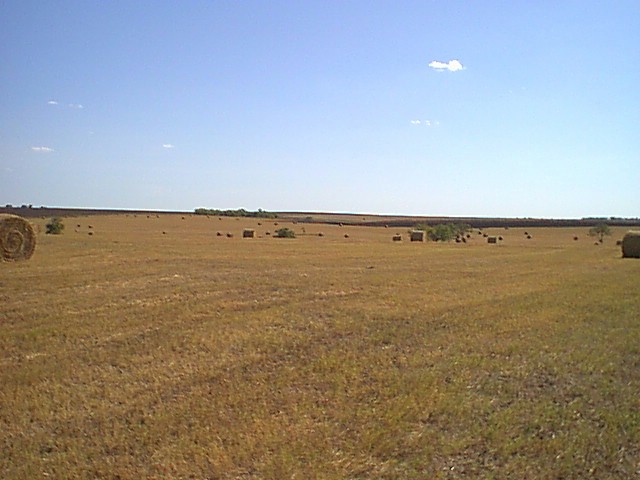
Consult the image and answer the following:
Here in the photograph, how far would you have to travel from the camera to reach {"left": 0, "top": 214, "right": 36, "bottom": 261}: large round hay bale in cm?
1959

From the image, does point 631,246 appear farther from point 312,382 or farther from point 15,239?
point 15,239

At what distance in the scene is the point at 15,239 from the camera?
19797 millimetres

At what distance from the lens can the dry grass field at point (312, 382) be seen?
5.88m

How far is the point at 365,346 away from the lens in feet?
31.2

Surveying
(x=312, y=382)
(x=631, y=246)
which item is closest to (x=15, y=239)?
(x=312, y=382)

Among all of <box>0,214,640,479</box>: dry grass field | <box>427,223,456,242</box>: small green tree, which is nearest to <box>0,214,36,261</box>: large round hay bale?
<box>0,214,640,479</box>: dry grass field

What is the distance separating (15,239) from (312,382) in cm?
1560

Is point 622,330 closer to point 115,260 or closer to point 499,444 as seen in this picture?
point 499,444

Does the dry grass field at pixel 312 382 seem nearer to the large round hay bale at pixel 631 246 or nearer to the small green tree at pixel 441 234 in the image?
the large round hay bale at pixel 631 246

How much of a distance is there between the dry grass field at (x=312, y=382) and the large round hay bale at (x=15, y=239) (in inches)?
213

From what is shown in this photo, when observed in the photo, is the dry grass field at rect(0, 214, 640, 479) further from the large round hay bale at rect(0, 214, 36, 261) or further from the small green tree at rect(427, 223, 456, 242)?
the small green tree at rect(427, 223, 456, 242)

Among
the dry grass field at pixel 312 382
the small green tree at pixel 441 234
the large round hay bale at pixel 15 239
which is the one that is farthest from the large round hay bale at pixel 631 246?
the large round hay bale at pixel 15 239

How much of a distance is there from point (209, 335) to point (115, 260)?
35.6ft

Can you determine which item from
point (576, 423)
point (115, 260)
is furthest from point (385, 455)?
point (115, 260)
